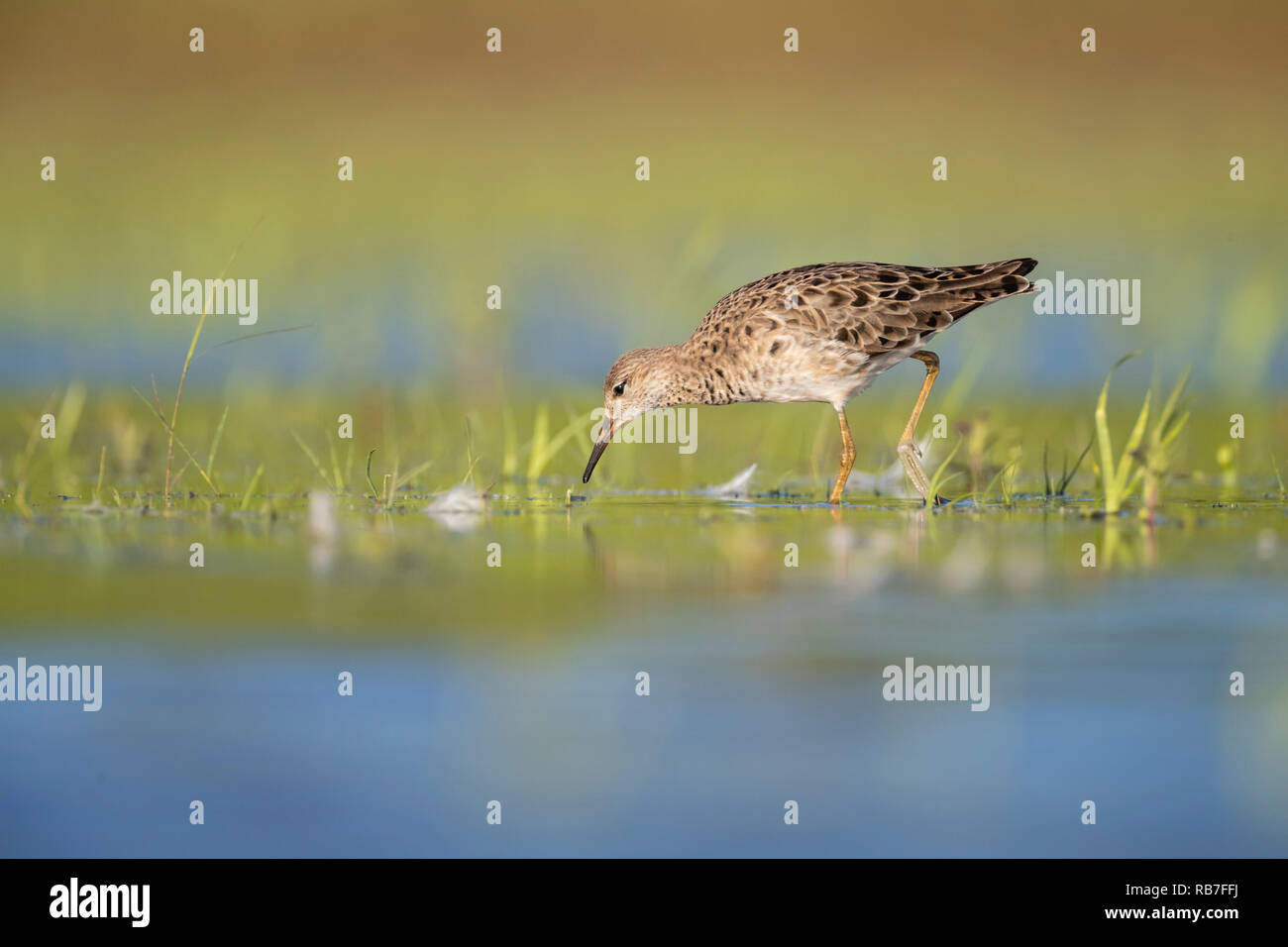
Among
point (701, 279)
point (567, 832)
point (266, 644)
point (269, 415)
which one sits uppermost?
point (701, 279)

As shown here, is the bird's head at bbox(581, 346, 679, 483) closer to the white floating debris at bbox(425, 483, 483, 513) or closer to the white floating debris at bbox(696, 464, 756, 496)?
the white floating debris at bbox(696, 464, 756, 496)

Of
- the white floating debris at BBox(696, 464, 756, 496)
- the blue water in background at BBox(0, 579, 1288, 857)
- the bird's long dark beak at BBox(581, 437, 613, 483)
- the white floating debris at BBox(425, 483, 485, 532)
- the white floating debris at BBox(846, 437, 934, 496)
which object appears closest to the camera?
the blue water in background at BBox(0, 579, 1288, 857)

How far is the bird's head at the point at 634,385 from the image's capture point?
38.4 ft

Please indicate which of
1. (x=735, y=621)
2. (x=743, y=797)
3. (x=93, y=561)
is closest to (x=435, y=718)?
(x=743, y=797)

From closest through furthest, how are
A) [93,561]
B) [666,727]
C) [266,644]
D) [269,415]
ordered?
[666,727] → [266,644] → [93,561] → [269,415]

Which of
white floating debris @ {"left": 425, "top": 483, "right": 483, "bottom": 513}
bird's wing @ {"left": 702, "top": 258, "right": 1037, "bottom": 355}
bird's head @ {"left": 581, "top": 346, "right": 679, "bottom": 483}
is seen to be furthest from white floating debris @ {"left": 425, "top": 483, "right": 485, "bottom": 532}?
bird's wing @ {"left": 702, "top": 258, "right": 1037, "bottom": 355}

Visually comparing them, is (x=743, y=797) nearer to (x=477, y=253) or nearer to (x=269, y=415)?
(x=269, y=415)

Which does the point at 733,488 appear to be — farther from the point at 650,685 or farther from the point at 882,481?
the point at 650,685

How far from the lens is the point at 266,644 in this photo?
6.33 meters

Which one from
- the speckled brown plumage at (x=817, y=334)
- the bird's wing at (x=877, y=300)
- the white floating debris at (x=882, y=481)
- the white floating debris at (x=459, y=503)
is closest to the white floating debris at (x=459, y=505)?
the white floating debris at (x=459, y=503)

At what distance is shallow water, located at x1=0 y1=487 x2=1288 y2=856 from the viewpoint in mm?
4824

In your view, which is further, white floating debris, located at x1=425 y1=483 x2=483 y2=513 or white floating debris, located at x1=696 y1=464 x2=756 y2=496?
white floating debris, located at x1=696 y1=464 x2=756 y2=496

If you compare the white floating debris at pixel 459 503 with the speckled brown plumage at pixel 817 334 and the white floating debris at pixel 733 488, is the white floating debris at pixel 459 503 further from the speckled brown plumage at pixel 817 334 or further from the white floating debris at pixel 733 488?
the white floating debris at pixel 733 488

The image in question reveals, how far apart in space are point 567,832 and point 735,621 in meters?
2.23
